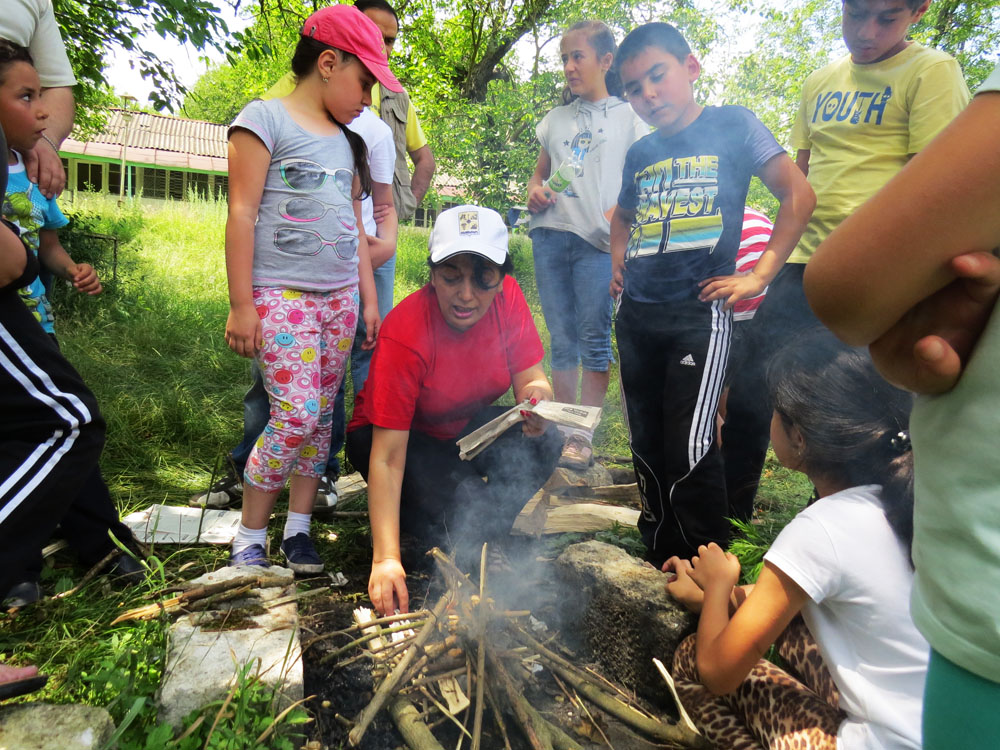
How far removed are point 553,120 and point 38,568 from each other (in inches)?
145

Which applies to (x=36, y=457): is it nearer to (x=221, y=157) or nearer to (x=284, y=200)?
(x=284, y=200)

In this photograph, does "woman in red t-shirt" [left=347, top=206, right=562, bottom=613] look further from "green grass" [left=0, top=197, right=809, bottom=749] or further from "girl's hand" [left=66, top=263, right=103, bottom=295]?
"girl's hand" [left=66, top=263, right=103, bottom=295]

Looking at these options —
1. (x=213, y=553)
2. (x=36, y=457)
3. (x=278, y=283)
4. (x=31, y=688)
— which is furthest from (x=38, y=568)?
(x=278, y=283)

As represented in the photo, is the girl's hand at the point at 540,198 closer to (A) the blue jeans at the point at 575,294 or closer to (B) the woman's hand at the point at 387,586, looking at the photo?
(A) the blue jeans at the point at 575,294

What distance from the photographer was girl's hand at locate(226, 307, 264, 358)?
2506mm

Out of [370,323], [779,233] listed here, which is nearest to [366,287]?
[370,323]

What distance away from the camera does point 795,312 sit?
9.61ft

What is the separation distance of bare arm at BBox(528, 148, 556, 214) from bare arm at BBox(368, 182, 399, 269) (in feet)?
3.10

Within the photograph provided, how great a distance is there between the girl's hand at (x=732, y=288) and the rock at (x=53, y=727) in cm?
246

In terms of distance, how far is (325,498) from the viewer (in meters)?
3.41

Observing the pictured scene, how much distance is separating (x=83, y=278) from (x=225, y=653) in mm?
1838

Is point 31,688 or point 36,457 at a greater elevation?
point 36,457

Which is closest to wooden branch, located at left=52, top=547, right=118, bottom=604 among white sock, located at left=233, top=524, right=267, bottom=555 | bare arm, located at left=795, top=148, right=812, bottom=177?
white sock, located at left=233, top=524, right=267, bottom=555

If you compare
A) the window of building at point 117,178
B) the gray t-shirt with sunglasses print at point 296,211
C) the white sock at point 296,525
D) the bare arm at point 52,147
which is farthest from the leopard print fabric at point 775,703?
the window of building at point 117,178
